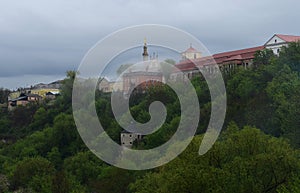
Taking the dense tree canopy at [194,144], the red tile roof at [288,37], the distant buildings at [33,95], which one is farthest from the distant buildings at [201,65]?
the distant buildings at [33,95]

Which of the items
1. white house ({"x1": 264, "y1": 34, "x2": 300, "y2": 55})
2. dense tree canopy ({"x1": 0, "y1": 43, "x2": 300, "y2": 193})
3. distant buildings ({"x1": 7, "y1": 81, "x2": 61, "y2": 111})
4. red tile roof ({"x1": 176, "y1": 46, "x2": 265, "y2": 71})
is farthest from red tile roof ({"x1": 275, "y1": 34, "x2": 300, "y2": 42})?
distant buildings ({"x1": 7, "y1": 81, "x2": 61, "y2": 111})

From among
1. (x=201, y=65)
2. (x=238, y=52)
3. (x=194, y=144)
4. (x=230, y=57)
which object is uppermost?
(x=238, y=52)

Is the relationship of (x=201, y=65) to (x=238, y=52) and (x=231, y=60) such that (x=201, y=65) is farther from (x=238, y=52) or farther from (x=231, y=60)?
(x=238, y=52)

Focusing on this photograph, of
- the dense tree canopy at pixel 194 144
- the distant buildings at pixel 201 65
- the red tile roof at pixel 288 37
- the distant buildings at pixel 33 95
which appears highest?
the red tile roof at pixel 288 37

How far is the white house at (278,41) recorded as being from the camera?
57803 mm

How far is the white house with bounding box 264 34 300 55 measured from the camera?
5780 cm

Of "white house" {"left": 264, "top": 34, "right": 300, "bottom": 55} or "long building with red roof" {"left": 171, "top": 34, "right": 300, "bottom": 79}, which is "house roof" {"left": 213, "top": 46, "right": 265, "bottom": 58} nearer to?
"long building with red roof" {"left": 171, "top": 34, "right": 300, "bottom": 79}

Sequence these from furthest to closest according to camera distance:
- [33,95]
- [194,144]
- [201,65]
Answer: [33,95] < [201,65] < [194,144]

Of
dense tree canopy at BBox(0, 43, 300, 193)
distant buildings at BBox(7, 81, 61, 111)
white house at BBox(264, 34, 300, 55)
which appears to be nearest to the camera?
dense tree canopy at BBox(0, 43, 300, 193)

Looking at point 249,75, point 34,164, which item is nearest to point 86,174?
point 34,164

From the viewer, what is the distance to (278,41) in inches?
2302

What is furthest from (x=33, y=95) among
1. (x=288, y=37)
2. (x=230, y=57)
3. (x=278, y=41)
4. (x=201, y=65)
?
(x=288, y=37)

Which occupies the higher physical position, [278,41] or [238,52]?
[278,41]

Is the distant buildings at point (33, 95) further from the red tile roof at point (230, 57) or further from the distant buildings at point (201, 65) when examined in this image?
the red tile roof at point (230, 57)
